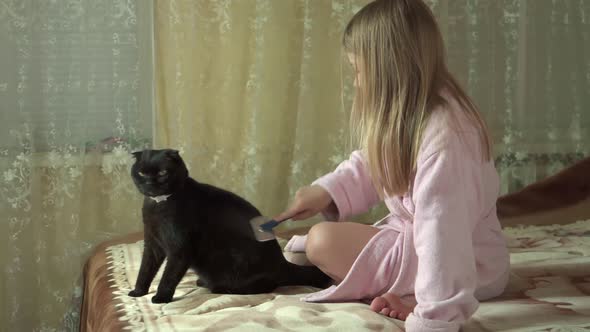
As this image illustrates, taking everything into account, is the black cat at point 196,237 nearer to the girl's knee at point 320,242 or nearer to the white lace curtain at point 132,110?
the girl's knee at point 320,242

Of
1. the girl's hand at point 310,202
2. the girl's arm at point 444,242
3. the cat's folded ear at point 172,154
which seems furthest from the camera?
the girl's hand at point 310,202

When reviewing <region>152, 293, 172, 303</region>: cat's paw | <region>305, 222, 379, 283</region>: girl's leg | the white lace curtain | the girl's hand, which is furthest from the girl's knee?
the white lace curtain

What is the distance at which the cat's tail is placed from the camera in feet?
4.67

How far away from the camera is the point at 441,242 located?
1149mm

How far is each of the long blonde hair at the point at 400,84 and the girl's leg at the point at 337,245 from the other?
5.1 inches

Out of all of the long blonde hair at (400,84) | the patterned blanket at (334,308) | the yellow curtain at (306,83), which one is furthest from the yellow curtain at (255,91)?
the long blonde hair at (400,84)

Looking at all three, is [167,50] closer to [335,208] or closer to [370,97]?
[335,208]

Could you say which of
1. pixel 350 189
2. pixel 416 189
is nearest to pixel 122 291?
pixel 350 189

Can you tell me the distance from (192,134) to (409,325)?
1.07 metres

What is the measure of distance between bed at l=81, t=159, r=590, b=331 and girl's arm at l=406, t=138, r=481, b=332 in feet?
0.24

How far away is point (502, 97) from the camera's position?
236 cm

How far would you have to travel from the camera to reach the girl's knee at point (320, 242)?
1.37 meters

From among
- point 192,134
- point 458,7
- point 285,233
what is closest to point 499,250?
point 285,233

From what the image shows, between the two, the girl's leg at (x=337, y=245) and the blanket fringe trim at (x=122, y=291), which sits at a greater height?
the girl's leg at (x=337, y=245)
